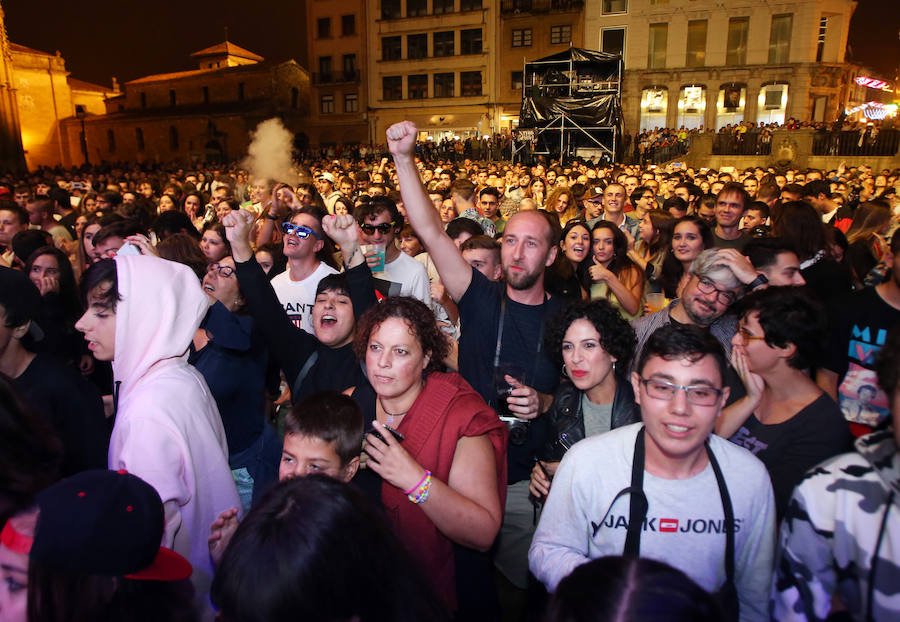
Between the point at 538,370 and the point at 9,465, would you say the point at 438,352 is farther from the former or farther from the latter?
the point at 9,465

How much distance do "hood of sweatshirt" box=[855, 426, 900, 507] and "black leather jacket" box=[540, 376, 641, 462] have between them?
3.47ft

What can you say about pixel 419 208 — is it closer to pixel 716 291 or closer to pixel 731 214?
pixel 716 291

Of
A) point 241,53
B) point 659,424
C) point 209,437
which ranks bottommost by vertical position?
point 209,437

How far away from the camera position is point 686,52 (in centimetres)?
3450

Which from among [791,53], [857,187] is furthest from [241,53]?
[857,187]

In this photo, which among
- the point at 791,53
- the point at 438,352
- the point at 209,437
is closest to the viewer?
the point at 209,437

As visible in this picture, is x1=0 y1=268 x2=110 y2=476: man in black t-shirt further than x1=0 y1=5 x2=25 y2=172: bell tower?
No

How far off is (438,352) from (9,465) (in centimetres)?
158

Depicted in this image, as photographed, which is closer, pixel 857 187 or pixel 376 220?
pixel 376 220

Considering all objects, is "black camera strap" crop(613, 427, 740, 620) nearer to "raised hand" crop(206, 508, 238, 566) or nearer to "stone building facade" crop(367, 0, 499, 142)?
"raised hand" crop(206, 508, 238, 566)

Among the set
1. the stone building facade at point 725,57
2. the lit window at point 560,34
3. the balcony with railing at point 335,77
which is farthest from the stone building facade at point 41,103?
the stone building facade at point 725,57

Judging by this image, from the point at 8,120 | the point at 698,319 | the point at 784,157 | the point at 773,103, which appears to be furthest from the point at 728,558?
the point at 8,120

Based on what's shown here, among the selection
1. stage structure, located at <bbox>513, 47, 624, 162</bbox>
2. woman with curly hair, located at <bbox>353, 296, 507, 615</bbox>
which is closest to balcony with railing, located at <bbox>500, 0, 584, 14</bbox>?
stage structure, located at <bbox>513, 47, 624, 162</bbox>

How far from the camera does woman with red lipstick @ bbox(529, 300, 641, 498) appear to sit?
2.66 m
